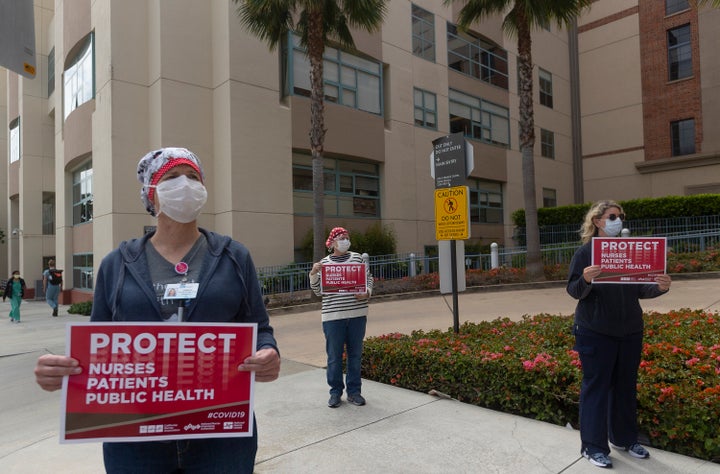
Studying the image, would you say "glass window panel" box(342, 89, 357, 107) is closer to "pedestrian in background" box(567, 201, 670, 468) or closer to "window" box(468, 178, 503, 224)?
"window" box(468, 178, 503, 224)

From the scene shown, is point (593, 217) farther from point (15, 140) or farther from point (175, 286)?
point (15, 140)

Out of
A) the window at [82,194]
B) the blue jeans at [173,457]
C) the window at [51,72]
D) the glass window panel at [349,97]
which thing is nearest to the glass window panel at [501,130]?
the glass window panel at [349,97]

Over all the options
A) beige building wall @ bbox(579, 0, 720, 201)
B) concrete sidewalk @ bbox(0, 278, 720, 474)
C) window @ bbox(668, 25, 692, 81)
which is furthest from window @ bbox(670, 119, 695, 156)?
concrete sidewalk @ bbox(0, 278, 720, 474)

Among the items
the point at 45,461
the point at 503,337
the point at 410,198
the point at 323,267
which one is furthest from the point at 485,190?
the point at 45,461

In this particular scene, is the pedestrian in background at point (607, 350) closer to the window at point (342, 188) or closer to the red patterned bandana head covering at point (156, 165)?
the red patterned bandana head covering at point (156, 165)

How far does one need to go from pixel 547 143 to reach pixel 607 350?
1096 inches

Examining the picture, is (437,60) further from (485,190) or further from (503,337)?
(503,337)

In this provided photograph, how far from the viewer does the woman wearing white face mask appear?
1.88 meters

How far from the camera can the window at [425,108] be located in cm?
2202

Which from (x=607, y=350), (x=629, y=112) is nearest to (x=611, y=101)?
(x=629, y=112)

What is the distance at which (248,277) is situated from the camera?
212 centimetres

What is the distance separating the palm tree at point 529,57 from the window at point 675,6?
13.8m

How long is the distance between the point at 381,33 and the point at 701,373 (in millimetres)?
19024

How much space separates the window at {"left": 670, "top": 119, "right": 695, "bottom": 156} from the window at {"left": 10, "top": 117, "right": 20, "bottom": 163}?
36.2m
